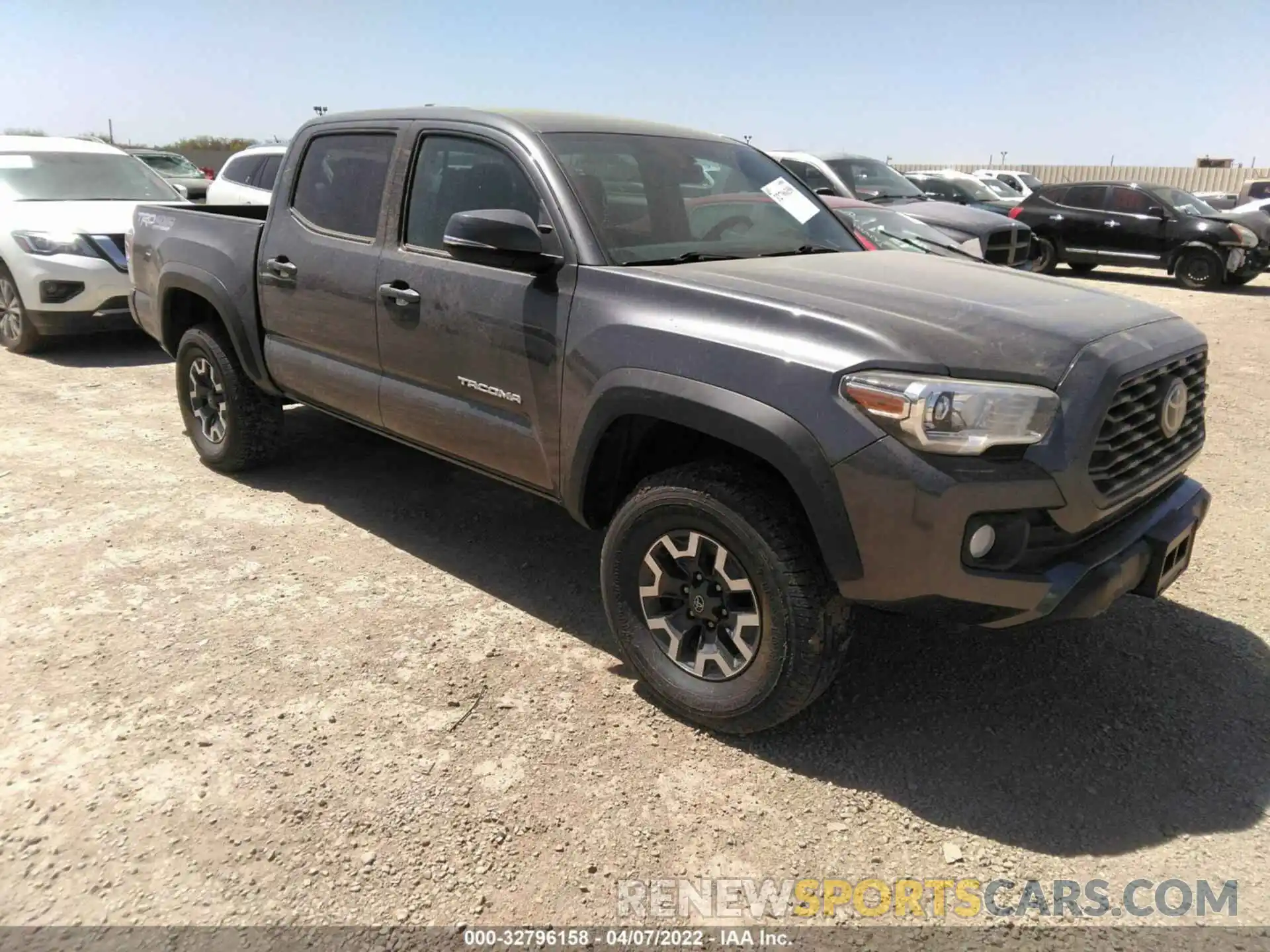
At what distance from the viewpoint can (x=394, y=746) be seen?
114 inches

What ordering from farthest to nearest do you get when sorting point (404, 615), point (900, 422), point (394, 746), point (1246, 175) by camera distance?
1. point (1246, 175)
2. point (404, 615)
3. point (394, 746)
4. point (900, 422)

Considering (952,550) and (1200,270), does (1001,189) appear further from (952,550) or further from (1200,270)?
(952,550)

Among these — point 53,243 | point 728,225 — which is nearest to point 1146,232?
point 728,225

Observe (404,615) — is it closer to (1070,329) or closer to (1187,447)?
(1070,329)

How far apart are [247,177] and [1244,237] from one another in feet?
45.6

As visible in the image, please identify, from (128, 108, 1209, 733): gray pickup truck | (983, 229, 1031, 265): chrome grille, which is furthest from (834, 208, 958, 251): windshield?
(128, 108, 1209, 733): gray pickup truck

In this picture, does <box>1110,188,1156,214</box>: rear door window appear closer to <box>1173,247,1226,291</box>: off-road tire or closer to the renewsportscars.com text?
<box>1173,247,1226,291</box>: off-road tire

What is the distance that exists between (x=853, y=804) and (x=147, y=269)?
196 inches

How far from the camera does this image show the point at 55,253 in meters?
7.92

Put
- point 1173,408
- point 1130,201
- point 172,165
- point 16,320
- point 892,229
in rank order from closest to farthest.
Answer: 1. point 1173,408
2. point 16,320
3. point 892,229
4. point 1130,201
5. point 172,165

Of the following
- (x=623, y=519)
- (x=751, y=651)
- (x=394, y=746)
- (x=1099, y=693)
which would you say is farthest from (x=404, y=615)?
(x=1099, y=693)

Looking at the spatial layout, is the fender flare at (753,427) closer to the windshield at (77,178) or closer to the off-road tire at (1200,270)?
the windshield at (77,178)

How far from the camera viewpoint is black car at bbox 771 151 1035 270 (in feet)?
34.7

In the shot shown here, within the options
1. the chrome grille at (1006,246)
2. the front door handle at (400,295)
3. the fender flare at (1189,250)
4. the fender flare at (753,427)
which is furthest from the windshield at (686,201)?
the fender flare at (1189,250)
